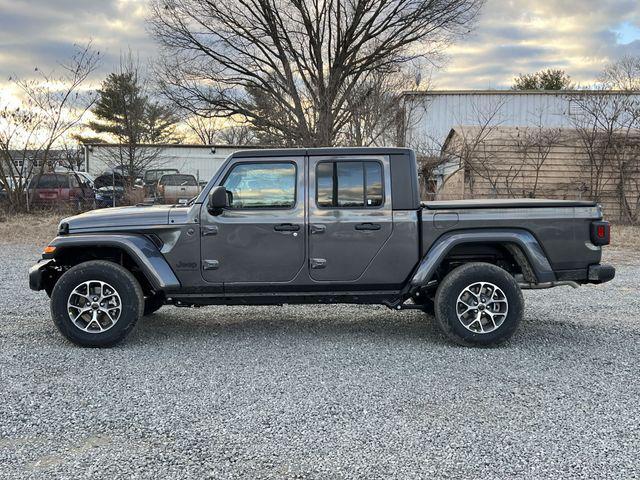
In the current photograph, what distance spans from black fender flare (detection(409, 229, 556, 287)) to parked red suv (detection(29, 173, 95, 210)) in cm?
1544

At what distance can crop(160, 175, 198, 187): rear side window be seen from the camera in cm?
1938

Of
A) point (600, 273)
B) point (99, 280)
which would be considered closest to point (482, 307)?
point (600, 273)

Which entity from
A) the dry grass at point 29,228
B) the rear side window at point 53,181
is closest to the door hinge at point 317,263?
the dry grass at point 29,228

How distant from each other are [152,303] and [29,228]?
37.0ft

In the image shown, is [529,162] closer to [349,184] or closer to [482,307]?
[482,307]

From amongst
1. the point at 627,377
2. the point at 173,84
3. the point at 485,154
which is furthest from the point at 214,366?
the point at 173,84

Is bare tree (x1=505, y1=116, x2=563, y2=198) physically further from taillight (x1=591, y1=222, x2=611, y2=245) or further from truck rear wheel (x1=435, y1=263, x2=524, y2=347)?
truck rear wheel (x1=435, y1=263, x2=524, y2=347)

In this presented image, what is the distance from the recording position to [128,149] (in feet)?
64.9

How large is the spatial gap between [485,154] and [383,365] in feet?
44.6

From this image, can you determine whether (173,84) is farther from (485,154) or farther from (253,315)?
(253,315)

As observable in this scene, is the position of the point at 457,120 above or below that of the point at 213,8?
below

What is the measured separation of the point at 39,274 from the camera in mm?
5184

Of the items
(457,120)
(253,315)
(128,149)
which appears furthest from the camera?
(457,120)

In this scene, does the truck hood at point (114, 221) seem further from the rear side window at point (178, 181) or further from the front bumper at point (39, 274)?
the rear side window at point (178, 181)
